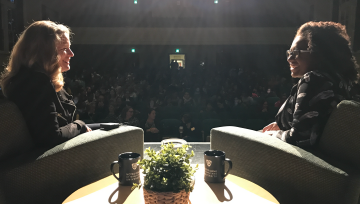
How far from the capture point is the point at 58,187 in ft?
3.73

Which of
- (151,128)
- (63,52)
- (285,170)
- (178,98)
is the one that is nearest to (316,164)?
(285,170)

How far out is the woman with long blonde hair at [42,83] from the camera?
1.14 metres

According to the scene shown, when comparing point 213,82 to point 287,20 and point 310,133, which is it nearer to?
point 287,20

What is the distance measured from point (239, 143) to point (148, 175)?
69cm

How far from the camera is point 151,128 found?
4.19 metres

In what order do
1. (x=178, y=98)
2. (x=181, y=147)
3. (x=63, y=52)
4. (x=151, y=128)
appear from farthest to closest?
(x=178, y=98) → (x=151, y=128) → (x=63, y=52) → (x=181, y=147)

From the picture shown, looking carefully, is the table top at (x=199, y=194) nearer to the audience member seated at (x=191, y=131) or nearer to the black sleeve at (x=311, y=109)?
the black sleeve at (x=311, y=109)

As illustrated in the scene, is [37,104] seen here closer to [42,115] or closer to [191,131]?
[42,115]

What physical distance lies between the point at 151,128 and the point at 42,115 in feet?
10.1

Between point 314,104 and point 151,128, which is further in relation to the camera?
point 151,128

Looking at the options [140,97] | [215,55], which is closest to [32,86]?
[140,97]

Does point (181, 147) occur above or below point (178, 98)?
above

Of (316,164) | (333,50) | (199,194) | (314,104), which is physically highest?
(333,50)

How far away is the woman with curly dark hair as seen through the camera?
115cm
